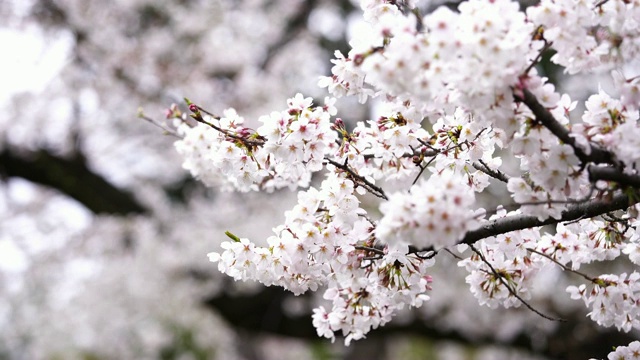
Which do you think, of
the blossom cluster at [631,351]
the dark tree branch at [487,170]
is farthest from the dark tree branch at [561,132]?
the blossom cluster at [631,351]

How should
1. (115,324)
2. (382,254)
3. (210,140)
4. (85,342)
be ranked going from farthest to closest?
(85,342) < (115,324) < (210,140) < (382,254)

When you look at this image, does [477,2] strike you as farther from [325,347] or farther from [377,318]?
[325,347]

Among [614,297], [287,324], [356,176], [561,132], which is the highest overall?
[287,324]

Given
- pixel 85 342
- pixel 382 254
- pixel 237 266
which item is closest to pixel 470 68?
pixel 382 254

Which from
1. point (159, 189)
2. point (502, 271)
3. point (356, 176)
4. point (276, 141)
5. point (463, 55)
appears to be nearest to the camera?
point (463, 55)

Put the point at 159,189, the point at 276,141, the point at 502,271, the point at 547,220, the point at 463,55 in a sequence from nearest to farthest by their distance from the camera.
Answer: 1. the point at 463,55
2. the point at 547,220
3. the point at 276,141
4. the point at 502,271
5. the point at 159,189

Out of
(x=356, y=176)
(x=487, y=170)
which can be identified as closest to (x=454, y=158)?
(x=487, y=170)

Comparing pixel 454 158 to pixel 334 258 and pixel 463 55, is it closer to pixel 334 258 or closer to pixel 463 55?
pixel 334 258
